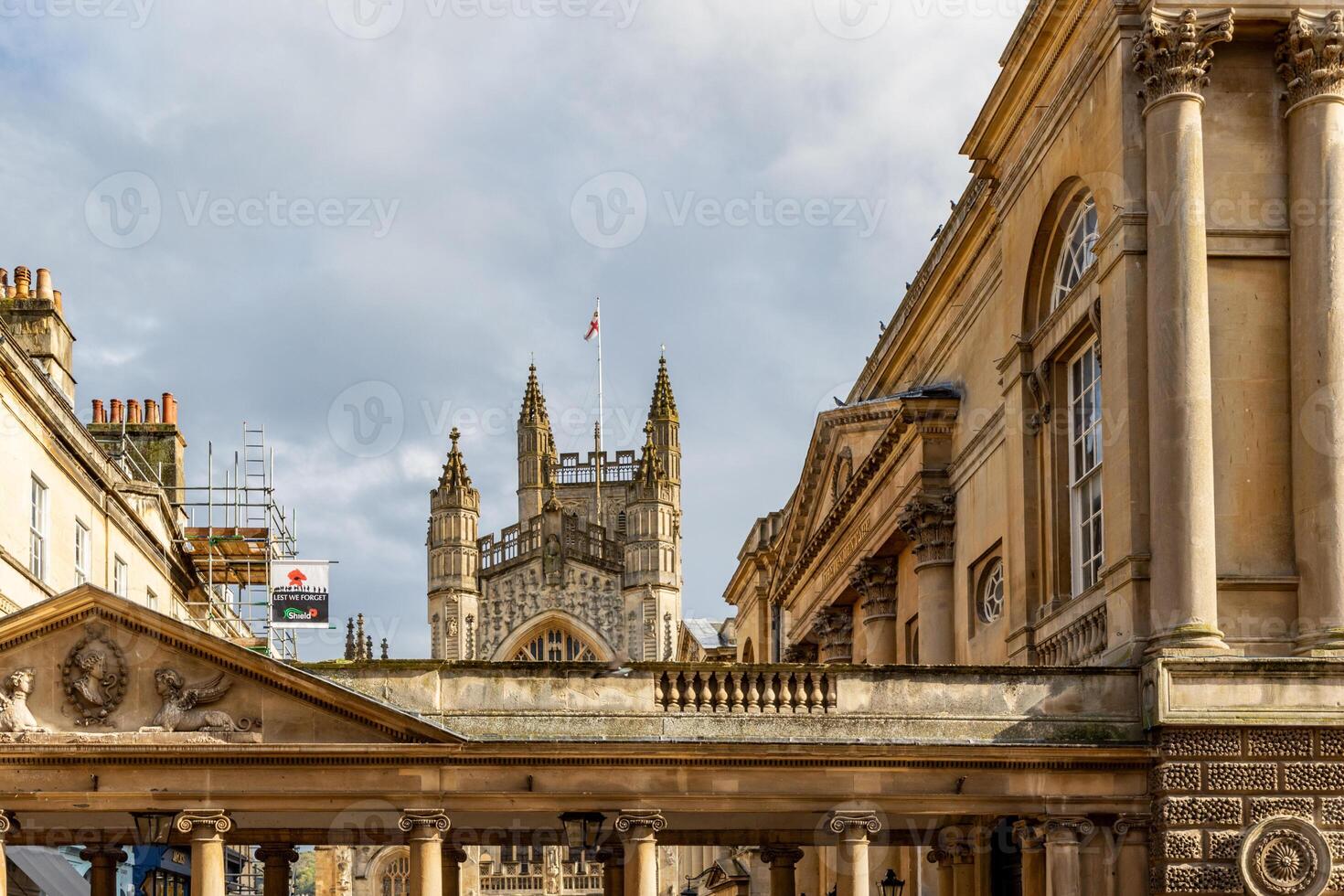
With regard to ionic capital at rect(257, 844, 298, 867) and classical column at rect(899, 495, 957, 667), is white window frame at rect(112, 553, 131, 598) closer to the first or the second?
ionic capital at rect(257, 844, 298, 867)

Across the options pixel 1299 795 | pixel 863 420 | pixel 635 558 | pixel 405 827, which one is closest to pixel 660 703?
pixel 405 827

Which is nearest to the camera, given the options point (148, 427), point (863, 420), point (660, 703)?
point (660, 703)

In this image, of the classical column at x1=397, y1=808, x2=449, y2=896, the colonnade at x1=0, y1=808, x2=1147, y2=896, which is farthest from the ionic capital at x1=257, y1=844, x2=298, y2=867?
the classical column at x1=397, y1=808, x2=449, y2=896

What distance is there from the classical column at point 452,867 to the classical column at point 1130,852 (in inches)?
370

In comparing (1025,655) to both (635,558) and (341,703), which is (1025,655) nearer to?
(341,703)

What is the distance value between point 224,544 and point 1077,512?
37.3 m

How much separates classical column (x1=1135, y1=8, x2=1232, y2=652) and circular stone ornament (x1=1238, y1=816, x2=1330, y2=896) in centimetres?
214

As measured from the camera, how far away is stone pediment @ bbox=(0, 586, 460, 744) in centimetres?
2300

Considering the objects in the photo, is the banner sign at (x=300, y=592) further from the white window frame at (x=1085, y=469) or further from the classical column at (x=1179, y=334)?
the classical column at (x=1179, y=334)

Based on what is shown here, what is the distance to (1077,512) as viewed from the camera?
28359 millimetres

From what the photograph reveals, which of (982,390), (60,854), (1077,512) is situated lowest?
(60,854)

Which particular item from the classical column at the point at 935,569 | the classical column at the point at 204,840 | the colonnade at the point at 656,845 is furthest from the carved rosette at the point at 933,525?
the classical column at the point at 204,840

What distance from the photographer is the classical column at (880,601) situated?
4088 centimetres

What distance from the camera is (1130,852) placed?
75.8ft
